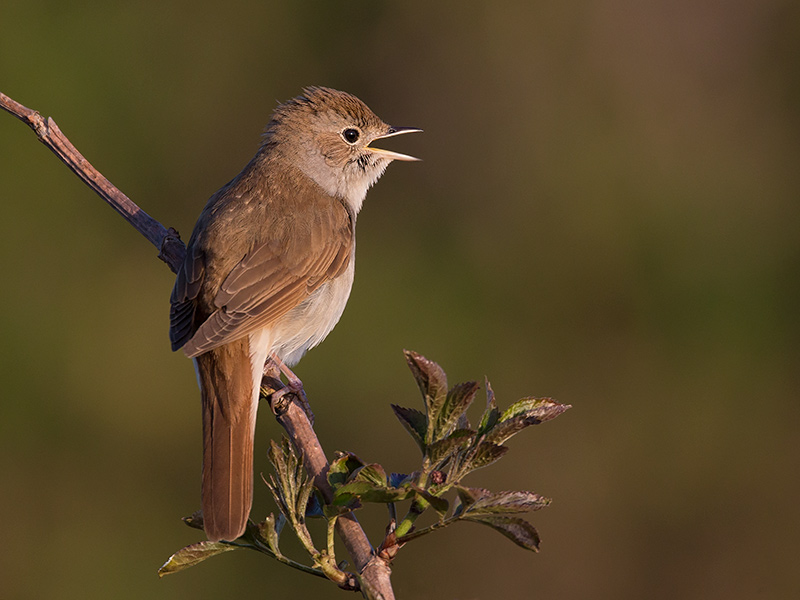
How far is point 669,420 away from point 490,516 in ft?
10.6

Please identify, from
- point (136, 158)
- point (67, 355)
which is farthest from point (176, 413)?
point (136, 158)

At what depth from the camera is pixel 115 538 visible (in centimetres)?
440

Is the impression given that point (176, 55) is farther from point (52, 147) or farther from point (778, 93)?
point (778, 93)

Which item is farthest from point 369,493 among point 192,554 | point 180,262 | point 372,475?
point 180,262

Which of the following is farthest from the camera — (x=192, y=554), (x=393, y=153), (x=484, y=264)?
A: (x=484, y=264)

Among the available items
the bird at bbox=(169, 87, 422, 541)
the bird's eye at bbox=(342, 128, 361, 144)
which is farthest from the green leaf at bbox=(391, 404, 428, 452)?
the bird's eye at bbox=(342, 128, 361, 144)

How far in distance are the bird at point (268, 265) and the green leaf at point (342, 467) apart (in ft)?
1.59

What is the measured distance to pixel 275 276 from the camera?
317cm

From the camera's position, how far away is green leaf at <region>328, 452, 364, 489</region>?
1.80 metres

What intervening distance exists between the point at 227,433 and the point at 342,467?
908 mm

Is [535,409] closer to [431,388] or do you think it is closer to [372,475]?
[431,388]

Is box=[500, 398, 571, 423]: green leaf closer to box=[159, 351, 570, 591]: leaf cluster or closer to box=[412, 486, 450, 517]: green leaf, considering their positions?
box=[159, 351, 570, 591]: leaf cluster

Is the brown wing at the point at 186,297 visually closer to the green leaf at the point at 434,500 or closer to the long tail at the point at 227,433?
the long tail at the point at 227,433

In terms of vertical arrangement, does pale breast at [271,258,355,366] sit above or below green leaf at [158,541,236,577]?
above
